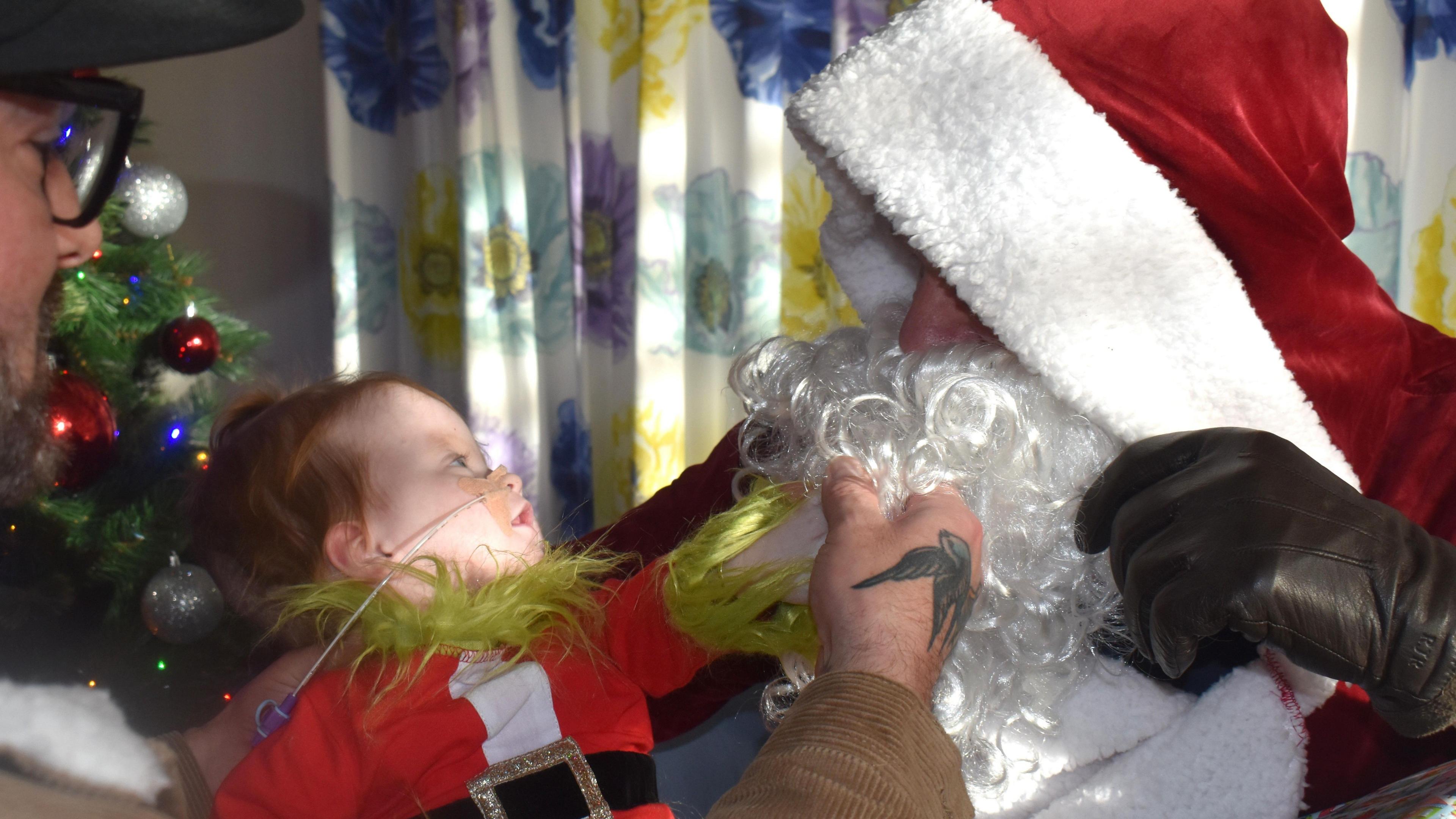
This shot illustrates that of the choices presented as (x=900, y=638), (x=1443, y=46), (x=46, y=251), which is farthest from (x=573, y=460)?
(x=1443, y=46)

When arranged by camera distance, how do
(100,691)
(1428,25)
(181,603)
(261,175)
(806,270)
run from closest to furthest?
(100,691)
(181,603)
(1428,25)
(261,175)
(806,270)

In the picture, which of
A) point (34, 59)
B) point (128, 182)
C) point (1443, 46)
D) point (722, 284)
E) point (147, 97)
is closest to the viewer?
point (34, 59)

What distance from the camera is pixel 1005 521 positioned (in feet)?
2.99

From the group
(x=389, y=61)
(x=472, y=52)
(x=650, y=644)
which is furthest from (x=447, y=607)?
(x=389, y=61)

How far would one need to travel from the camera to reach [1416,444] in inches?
36.5

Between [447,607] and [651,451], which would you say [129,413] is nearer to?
[447,607]

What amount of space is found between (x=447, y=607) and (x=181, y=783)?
0.37 m

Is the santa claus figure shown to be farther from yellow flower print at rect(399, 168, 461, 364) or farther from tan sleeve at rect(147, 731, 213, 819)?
yellow flower print at rect(399, 168, 461, 364)

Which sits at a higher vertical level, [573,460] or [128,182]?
[128,182]

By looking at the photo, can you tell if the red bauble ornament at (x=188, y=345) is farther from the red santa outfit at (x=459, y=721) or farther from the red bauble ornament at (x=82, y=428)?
the red santa outfit at (x=459, y=721)

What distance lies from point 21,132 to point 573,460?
1795 millimetres

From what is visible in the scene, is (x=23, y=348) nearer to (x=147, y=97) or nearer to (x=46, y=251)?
(x=46, y=251)

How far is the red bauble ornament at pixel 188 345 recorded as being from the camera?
44.8 inches

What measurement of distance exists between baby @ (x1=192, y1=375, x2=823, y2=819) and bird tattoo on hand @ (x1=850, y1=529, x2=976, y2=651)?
0.16m
